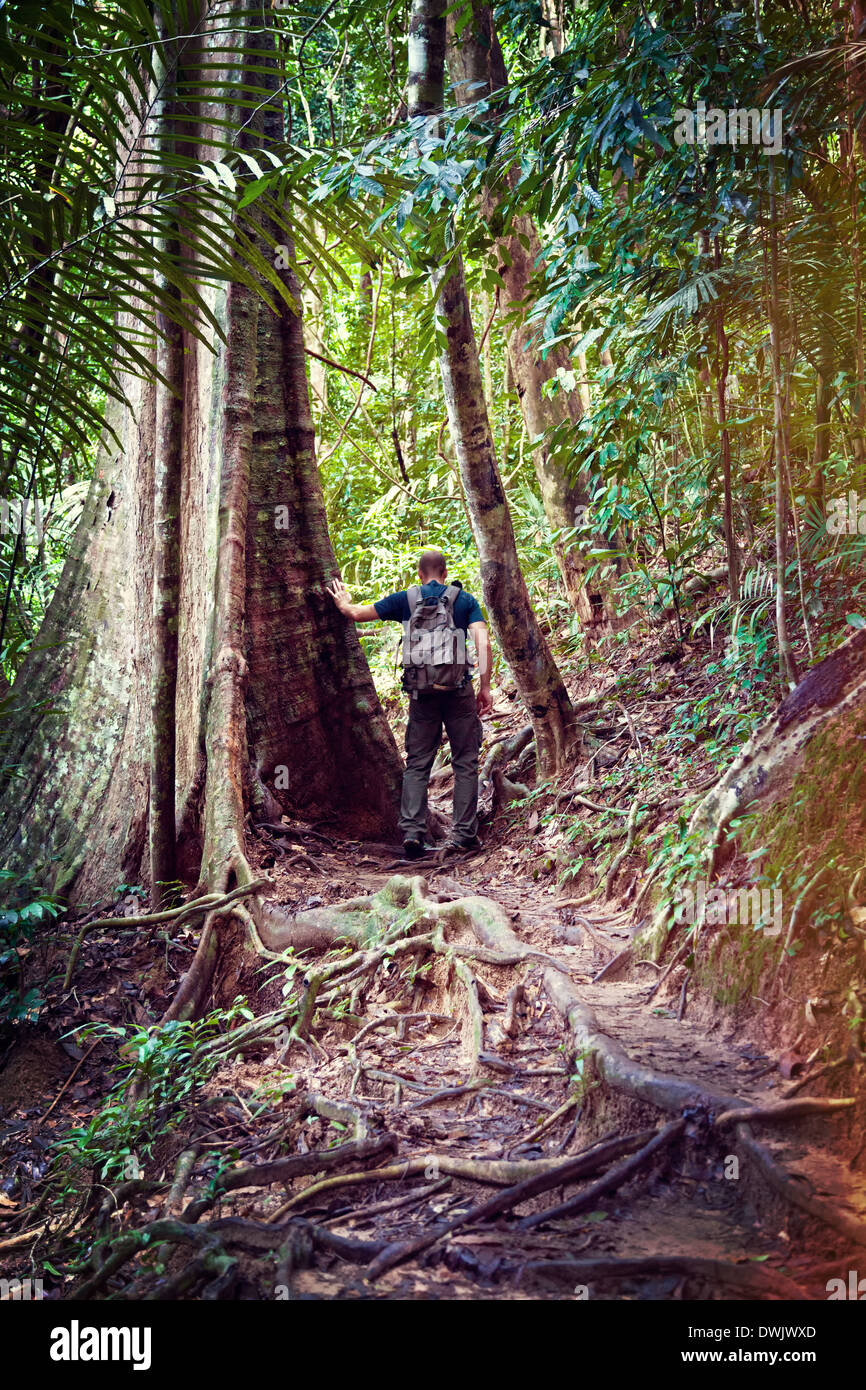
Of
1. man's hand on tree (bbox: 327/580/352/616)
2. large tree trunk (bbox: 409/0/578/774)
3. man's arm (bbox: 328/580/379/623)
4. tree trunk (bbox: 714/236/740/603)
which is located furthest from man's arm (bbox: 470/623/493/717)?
tree trunk (bbox: 714/236/740/603)

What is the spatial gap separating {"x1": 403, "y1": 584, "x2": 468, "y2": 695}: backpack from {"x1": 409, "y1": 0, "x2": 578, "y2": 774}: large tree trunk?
0.95 ft

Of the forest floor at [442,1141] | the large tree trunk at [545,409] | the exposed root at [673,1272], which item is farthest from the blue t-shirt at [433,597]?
the exposed root at [673,1272]

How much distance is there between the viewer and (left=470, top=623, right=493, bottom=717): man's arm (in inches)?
249

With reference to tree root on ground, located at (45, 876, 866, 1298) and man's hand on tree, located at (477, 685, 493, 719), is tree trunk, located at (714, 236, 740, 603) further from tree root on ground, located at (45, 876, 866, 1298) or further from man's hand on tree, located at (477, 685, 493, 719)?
tree root on ground, located at (45, 876, 866, 1298)

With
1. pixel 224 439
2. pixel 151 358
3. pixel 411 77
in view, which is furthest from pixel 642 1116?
pixel 411 77

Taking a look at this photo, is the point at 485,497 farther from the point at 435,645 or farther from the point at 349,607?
the point at 349,607

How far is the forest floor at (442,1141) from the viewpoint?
205cm

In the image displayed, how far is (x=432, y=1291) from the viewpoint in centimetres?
203

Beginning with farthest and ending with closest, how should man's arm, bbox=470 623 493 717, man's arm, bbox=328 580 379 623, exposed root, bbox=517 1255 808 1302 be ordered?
man's arm, bbox=470 623 493 717 → man's arm, bbox=328 580 379 623 → exposed root, bbox=517 1255 808 1302

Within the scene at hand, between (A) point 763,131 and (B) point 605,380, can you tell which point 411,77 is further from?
(A) point 763,131

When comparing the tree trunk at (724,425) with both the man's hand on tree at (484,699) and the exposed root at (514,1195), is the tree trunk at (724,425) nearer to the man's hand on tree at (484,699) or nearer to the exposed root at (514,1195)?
the man's hand on tree at (484,699)

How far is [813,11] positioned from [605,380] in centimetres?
192

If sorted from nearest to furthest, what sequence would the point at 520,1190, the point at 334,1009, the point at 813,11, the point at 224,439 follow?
the point at 520,1190
the point at 334,1009
the point at 813,11
the point at 224,439
